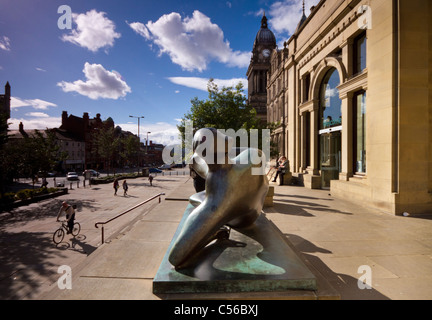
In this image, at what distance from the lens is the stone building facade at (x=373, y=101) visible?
9367 millimetres

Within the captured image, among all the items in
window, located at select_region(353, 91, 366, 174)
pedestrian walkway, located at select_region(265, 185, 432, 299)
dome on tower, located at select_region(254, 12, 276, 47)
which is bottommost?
pedestrian walkway, located at select_region(265, 185, 432, 299)

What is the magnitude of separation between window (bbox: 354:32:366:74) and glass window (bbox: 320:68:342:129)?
6.62 ft

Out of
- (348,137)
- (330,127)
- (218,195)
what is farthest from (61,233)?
(330,127)

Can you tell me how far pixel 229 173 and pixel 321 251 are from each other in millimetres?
3428

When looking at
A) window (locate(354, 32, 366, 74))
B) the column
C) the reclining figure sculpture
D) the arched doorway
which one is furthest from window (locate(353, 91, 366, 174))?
the reclining figure sculpture

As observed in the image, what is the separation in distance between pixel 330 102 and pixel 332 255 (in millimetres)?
13693

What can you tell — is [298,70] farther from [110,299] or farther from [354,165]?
[110,299]

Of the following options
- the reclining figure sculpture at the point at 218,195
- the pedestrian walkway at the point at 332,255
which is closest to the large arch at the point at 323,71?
the pedestrian walkway at the point at 332,255

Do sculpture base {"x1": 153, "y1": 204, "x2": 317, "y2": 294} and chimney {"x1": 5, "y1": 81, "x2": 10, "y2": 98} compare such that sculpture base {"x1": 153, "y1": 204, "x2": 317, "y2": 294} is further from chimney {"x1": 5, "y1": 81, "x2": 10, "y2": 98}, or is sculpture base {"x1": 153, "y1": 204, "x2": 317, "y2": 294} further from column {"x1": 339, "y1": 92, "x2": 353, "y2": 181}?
chimney {"x1": 5, "y1": 81, "x2": 10, "y2": 98}

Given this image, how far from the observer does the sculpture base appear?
3068mm

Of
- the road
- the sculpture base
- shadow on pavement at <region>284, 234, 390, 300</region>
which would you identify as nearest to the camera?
the sculpture base

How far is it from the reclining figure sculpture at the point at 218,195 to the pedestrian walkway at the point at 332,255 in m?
0.87

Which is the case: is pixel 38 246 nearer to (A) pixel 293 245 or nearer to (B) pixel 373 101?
(A) pixel 293 245

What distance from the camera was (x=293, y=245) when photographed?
17.4 ft
